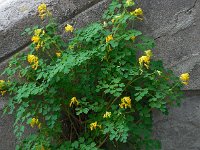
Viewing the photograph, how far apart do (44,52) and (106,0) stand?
1.60ft

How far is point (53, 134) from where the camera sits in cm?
307

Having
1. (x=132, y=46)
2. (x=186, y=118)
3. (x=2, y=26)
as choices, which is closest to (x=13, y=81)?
(x=2, y=26)

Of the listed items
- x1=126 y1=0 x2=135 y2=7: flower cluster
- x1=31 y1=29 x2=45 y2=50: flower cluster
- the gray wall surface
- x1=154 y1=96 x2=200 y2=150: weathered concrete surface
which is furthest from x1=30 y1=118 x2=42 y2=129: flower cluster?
x1=126 y1=0 x2=135 y2=7: flower cluster

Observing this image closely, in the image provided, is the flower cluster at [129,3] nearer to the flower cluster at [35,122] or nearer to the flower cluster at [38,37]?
the flower cluster at [38,37]

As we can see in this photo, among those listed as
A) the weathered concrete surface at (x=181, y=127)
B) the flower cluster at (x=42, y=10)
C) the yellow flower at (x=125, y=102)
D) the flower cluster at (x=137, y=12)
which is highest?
the flower cluster at (x=42, y=10)

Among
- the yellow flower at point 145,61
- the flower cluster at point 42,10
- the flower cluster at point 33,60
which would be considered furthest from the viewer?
the flower cluster at point 42,10

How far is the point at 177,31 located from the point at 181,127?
0.59 metres

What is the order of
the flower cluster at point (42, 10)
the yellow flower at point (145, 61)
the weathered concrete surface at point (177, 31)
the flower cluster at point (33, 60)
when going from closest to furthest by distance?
1. the yellow flower at point (145, 61)
2. the flower cluster at point (33, 60)
3. the flower cluster at point (42, 10)
4. the weathered concrete surface at point (177, 31)

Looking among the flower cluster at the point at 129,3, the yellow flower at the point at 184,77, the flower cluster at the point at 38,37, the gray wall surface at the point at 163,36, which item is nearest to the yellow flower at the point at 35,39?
the flower cluster at the point at 38,37

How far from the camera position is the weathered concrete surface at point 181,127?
3279mm

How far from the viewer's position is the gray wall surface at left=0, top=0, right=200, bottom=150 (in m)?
3.16

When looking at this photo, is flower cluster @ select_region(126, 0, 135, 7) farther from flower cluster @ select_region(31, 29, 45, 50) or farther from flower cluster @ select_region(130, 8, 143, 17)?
flower cluster @ select_region(31, 29, 45, 50)

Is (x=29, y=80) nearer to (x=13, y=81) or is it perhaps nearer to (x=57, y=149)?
(x=13, y=81)

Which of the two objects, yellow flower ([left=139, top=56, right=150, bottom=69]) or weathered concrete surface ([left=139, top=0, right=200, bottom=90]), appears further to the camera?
weathered concrete surface ([left=139, top=0, right=200, bottom=90])
